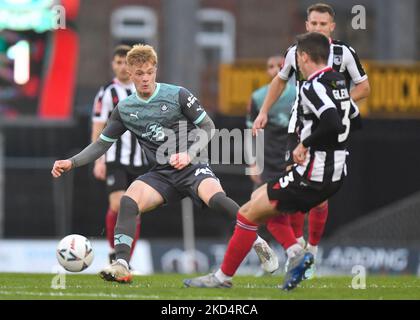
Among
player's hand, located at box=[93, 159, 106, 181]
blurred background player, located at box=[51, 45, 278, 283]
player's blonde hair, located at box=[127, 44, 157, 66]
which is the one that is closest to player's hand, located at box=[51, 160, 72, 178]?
blurred background player, located at box=[51, 45, 278, 283]

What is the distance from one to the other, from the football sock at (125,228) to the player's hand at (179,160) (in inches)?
16.4

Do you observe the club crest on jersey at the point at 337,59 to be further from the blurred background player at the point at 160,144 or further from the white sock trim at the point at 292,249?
the white sock trim at the point at 292,249

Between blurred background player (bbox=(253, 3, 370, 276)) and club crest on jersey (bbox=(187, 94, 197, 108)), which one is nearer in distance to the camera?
club crest on jersey (bbox=(187, 94, 197, 108))

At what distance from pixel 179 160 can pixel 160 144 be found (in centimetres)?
35

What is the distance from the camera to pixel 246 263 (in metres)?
17.0

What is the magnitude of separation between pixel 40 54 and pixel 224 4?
968 cm

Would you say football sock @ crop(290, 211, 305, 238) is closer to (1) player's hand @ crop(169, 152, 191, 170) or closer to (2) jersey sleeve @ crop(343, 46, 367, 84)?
(2) jersey sleeve @ crop(343, 46, 367, 84)

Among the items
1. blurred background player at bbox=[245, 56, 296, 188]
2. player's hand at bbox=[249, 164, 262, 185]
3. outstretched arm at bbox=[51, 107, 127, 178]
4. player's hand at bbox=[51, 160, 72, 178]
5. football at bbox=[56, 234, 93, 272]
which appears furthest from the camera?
player's hand at bbox=[249, 164, 262, 185]

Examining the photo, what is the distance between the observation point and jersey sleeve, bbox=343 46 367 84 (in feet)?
30.4

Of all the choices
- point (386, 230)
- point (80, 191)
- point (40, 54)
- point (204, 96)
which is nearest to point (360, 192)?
point (386, 230)

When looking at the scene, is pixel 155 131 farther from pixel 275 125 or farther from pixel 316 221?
pixel 275 125

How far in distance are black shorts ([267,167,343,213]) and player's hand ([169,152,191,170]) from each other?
100cm

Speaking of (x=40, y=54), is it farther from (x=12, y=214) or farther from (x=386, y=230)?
(x=386, y=230)
